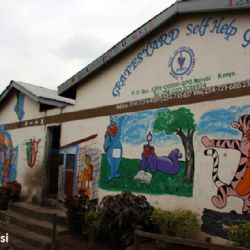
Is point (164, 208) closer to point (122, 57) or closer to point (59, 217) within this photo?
point (59, 217)

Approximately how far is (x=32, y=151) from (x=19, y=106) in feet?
7.49

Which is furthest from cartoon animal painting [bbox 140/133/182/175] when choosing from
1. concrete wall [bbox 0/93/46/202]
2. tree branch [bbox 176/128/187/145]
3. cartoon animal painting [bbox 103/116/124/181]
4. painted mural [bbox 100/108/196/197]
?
concrete wall [bbox 0/93/46/202]

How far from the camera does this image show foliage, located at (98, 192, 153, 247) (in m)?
8.32

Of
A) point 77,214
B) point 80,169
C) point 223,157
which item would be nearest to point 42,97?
point 80,169

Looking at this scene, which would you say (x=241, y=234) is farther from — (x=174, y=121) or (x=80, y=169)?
(x=80, y=169)

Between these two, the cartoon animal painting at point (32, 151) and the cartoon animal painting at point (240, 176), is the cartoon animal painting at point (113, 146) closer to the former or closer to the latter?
the cartoon animal painting at point (240, 176)

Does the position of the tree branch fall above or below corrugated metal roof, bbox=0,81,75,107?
below

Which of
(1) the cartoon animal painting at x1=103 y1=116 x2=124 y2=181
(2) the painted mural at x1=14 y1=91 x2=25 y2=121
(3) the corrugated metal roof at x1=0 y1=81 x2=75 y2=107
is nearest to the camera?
(1) the cartoon animal painting at x1=103 y1=116 x2=124 y2=181

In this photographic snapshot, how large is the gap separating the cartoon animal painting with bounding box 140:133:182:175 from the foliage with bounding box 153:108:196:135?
418 millimetres

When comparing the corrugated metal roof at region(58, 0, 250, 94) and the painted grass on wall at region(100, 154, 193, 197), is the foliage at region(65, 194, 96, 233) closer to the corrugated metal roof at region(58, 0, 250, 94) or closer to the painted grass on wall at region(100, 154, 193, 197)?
the painted grass on wall at region(100, 154, 193, 197)

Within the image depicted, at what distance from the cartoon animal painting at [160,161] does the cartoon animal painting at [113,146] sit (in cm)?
98

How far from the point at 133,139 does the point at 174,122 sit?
1.39m

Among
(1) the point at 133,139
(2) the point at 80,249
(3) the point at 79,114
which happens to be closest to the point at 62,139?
(3) the point at 79,114

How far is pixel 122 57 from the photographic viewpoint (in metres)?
10.8
